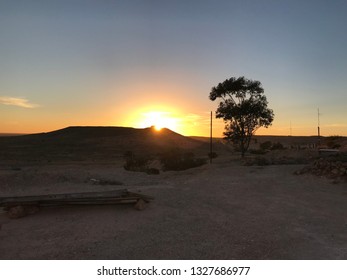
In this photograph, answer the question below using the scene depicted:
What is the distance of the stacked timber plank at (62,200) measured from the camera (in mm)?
9453

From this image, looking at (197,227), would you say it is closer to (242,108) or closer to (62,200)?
(62,200)

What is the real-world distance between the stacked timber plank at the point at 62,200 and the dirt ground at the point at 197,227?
0.68 ft

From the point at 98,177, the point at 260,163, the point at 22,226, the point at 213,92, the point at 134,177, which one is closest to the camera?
the point at 22,226

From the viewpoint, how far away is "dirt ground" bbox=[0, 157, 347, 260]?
6902mm

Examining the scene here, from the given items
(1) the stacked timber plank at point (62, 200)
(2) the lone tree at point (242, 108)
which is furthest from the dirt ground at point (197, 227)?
(2) the lone tree at point (242, 108)

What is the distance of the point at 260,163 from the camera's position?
22.1m

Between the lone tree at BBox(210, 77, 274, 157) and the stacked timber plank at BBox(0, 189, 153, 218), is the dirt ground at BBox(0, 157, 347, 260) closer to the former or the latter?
the stacked timber plank at BBox(0, 189, 153, 218)

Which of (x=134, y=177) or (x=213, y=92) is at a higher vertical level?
(x=213, y=92)

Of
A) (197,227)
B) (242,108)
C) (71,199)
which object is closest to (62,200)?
(71,199)

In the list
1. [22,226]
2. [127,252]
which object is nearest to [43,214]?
[22,226]

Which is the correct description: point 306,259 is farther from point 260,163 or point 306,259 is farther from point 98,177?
point 260,163

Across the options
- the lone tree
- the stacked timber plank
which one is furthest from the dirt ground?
the lone tree

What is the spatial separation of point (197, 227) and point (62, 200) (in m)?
4.01

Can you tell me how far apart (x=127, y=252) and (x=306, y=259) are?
3.48m
